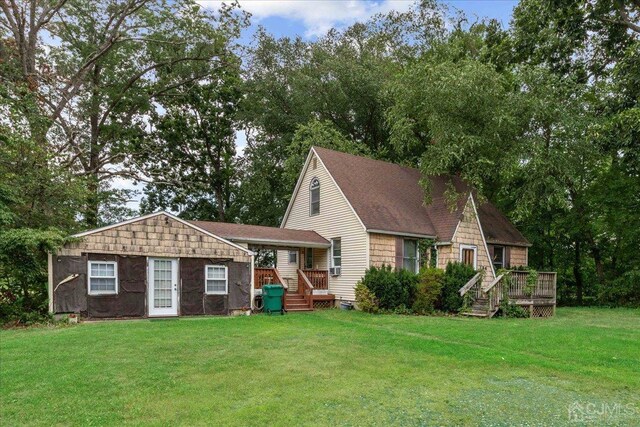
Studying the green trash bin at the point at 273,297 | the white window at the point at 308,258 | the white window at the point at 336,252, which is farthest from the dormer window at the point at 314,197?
the green trash bin at the point at 273,297

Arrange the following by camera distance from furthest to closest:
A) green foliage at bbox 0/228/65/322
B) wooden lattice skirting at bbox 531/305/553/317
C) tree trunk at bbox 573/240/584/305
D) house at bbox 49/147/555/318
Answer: tree trunk at bbox 573/240/584/305 < wooden lattice skirting at bbox 531/305/553/317 < house at bbox 49/147/555/318 < green foliage at bbox 0/228/65/322

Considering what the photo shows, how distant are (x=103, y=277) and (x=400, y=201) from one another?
12.4 metres

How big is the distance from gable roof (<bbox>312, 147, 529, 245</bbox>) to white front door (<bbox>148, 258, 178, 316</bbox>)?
7335 mm

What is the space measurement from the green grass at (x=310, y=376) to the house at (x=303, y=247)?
8.60ft

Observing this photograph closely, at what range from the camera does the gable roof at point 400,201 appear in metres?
18.2

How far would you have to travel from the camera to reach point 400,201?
→ 19875 mm

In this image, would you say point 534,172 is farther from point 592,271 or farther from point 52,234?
point 52,234

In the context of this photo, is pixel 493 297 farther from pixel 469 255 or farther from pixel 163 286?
pixel 163 286

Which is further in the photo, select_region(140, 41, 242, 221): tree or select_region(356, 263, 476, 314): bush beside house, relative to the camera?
select_region(140, 41, 242, 221): tree

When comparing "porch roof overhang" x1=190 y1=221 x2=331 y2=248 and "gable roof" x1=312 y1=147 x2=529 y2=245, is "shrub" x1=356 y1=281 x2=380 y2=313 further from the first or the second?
"porch roof overhang" x1=190 y1=221 x2=331 y2=248

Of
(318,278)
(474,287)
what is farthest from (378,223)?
(474,287)

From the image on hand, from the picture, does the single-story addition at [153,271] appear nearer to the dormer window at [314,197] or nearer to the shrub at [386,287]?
the shrub at [386,287]

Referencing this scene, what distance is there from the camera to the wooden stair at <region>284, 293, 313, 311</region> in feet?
54.2

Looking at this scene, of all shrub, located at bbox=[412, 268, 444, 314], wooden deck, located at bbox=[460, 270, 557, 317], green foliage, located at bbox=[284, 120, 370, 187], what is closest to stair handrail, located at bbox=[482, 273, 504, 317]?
wooden deck, located at bbox=[460, 270, 557, 317]
